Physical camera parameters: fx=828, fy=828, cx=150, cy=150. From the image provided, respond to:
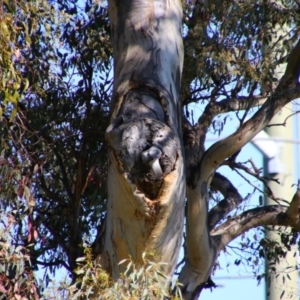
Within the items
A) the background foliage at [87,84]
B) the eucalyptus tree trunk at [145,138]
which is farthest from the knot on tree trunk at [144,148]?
the background foliage at [87,84]

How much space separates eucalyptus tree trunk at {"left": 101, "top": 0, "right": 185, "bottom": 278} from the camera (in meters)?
4.62

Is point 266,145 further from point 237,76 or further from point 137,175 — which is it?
point 137,175

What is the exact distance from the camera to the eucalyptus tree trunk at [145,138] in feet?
15.2

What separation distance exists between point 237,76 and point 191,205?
1.46 m

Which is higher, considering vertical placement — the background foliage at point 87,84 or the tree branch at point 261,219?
the background foliage at point 87,84

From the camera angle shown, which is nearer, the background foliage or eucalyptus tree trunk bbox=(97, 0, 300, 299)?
eucalyptus tree trunk bbox=(97, 0, 300, 299)

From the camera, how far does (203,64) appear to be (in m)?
7.30

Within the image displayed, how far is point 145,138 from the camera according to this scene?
→ 467cm

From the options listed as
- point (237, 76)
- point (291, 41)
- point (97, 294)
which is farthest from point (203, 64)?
point (97, 294)

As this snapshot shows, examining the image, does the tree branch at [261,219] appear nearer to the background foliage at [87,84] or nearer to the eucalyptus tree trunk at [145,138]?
the background foliage at [87,84]

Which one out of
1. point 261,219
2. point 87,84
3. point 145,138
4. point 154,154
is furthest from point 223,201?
point 154,154

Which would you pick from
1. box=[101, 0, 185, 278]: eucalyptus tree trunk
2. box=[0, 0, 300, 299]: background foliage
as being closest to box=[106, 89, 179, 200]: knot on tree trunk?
box=[101, 0, 185, 278]: eucalyptus tree trunk

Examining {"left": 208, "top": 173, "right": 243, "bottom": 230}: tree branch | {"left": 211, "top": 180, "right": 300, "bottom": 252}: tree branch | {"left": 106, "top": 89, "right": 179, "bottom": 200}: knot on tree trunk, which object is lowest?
{"left": 106, "top": 89, "right": 179, "bottom": 200}: knot on tree trunk

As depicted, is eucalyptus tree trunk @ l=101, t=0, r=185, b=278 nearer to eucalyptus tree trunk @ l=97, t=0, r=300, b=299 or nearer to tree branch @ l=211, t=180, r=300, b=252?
eucalyptus tree trunk @ l=97, t=0, r=300, b=299
